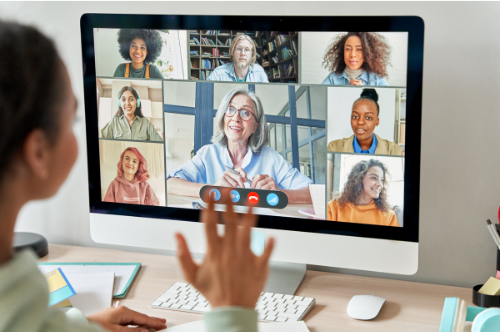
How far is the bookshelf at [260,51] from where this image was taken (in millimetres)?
950

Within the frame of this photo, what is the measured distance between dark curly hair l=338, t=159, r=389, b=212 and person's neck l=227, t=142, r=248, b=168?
0.22 m

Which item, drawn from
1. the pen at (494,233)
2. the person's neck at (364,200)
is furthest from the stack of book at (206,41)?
the pen at (494,233)

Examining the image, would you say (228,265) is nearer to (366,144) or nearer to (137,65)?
(366,144)

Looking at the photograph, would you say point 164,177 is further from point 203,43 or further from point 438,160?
point 438,160

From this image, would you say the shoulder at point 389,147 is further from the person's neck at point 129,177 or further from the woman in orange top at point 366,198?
the person's neck at point 129,177

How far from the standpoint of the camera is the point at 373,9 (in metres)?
1.11

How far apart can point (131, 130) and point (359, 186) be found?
511 millimetres

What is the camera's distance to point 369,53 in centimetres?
91

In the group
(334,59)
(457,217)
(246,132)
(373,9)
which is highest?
(373,9)

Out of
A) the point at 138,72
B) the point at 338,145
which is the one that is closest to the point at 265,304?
the point at 338,145

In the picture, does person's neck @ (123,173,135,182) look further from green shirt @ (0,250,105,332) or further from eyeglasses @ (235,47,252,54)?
green shirt @ (0,250,105,332)

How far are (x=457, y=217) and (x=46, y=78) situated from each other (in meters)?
0.97

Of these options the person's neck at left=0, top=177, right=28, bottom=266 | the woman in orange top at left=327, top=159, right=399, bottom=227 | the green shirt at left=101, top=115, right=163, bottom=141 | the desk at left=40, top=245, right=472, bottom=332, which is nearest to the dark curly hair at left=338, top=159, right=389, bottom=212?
the woman in orange top at left=327, top=159, right=399, bottom=227

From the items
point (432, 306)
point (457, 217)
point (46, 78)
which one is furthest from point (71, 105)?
point (457, 217)
